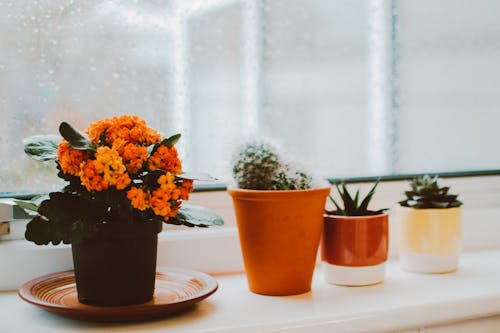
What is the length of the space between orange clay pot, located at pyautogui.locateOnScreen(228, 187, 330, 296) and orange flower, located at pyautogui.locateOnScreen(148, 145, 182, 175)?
140 millimetres

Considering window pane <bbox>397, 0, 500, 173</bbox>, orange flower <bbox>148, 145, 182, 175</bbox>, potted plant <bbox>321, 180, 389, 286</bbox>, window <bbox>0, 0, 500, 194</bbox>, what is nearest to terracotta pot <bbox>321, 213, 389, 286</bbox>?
potted plant <bbox>321, 180, 389, 286</bbox>

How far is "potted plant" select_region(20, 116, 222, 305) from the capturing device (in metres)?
0.88

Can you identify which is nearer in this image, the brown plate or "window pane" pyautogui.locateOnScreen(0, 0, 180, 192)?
the brown plate

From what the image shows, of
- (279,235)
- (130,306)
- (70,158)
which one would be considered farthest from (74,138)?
(279,235)

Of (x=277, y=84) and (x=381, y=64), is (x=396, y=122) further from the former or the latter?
(x=277, y=84)

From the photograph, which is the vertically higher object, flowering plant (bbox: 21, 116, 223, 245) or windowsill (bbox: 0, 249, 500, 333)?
flowering plant (bbox: 21, 116, 223, 245)

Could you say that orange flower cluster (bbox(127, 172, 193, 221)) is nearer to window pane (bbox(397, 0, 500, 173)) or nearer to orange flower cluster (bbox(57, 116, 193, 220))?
orange flower cluster (bbox(57, 116, 193, 220))

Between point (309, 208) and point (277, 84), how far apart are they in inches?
17.9

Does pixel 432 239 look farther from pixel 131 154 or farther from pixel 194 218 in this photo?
pixel 131 154

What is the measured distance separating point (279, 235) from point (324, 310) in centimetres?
14

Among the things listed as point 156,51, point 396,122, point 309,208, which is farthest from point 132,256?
point 396,122

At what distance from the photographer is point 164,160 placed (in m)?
0.94

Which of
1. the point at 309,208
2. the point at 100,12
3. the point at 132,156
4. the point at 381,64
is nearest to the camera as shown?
the point at 132,156

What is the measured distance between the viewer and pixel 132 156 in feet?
2.96
